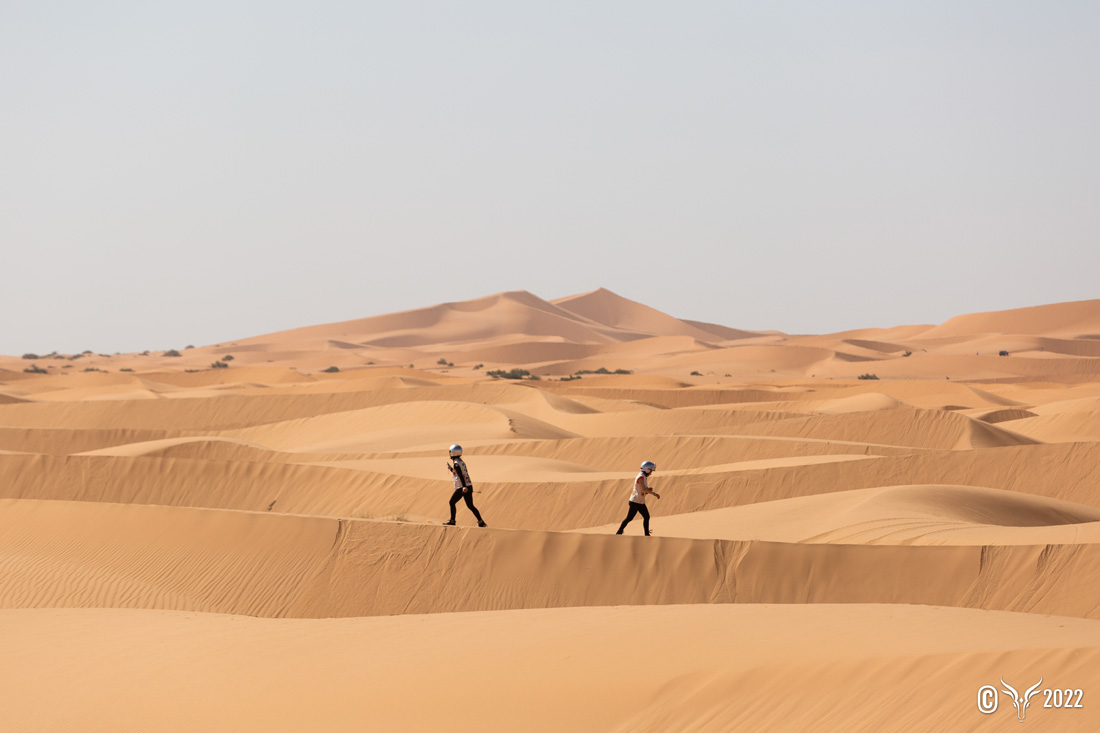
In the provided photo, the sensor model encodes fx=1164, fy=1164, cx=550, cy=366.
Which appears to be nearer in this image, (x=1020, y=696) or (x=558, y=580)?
→ (x=1020, y=696)

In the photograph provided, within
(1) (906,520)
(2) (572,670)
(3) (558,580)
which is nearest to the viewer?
(2) (572,670)

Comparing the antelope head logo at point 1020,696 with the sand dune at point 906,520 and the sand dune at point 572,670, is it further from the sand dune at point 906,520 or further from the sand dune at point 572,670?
the sand dune at point 906,520

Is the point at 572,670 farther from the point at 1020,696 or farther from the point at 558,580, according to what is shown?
the point at 558,580

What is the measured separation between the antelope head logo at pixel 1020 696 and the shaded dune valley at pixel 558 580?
0.02 metres

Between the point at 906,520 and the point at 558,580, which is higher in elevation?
the point at 906,520

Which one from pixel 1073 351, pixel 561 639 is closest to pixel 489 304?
pixel 1073 351

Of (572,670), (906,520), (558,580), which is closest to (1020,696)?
(572,670)

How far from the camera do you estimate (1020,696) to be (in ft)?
20.5

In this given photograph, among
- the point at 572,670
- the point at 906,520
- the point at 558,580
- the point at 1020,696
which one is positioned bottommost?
the point at 558,580

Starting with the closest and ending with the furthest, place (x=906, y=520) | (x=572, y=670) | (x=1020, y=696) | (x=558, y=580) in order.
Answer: (x=1020, y=696) < (x=572, y=670) < (x=558, y=580) < (x=906, y=520)

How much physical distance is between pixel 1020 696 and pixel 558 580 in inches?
320

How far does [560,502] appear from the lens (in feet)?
71.2

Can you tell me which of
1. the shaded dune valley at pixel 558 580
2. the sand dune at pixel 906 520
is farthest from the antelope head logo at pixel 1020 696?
the sand dune at pixel 906 520

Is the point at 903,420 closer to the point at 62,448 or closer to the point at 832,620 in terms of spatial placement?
the point at 62,448
